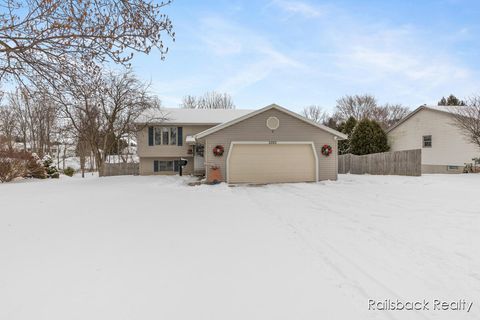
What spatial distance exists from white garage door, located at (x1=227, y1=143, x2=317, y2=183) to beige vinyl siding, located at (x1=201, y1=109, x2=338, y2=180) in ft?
1.06

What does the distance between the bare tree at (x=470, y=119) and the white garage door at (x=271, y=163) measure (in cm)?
974

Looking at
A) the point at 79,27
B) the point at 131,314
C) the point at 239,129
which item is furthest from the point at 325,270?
the point at 239,129

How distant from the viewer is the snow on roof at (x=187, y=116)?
1916 cm

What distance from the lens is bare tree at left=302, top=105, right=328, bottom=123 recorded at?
4638 cm

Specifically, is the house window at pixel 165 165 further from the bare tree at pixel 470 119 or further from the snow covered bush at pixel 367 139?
the bare tree at pixel 470 119

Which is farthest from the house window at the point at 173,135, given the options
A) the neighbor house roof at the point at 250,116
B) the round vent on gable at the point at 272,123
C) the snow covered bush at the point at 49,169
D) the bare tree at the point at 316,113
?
the bare tree at the point at 316,113

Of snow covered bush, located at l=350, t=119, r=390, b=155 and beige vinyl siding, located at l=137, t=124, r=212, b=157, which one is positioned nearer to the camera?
beige vinyl siding, located at l=137, t=124, r=212, b=157

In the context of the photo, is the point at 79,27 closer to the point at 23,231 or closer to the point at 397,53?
the point at 23,231

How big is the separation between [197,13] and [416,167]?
13.2 meters

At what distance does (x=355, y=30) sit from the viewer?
Answer: 11.8 meters

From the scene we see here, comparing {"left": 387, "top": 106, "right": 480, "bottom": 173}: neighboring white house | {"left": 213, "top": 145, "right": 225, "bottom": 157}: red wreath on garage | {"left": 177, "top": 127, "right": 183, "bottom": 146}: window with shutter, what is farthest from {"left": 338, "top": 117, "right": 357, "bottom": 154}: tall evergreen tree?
{"left": 213, "top": 145, "right": 225, "bottom": 157}: red wreath on garage

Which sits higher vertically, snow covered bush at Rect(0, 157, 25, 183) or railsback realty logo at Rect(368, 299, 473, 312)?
snow covered bush at Rect(0, 157, 25, 183)

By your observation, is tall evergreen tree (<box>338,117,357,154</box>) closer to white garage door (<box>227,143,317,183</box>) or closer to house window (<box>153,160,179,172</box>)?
white garage door (<box>227,143,317,183</box>)

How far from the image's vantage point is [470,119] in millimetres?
15500
